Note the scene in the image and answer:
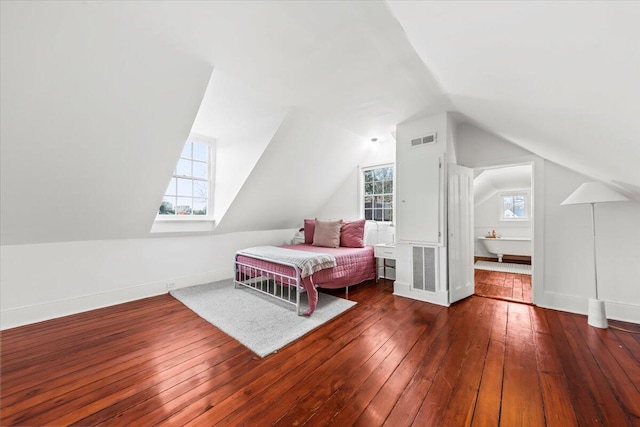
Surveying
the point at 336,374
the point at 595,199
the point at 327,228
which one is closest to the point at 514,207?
the point at 595,199

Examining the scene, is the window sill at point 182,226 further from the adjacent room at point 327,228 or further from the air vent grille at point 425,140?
the air vent grille at point 425,140

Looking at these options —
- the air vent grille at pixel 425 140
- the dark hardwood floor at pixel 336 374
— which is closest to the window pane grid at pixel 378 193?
the air vent grille at pixel 425 140

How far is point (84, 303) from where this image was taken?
2.95 metres

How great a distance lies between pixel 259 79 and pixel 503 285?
4.62 meters

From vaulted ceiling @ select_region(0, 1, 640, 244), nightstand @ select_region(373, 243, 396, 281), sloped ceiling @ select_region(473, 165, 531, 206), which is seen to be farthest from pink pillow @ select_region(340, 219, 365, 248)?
sloped ceiling @ select_region(473, 165, 531, 206)

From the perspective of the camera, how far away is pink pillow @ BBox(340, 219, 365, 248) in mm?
4145

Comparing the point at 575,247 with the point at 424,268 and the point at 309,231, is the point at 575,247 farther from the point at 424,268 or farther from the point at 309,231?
the point at 309,231

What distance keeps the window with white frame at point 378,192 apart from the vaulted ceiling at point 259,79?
170cm

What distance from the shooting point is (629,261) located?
2602 millimetres

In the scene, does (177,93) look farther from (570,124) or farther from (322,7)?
(570,124)

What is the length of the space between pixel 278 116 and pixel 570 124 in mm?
2780

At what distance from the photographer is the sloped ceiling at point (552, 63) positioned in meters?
0.81

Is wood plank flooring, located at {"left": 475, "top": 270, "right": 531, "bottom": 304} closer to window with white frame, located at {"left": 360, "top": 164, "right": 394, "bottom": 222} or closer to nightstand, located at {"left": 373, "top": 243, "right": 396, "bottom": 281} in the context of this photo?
nightstand, located at {"left": 373, "top": 243, "right": 396, "bottom": 281}

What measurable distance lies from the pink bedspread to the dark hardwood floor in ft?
1.78
